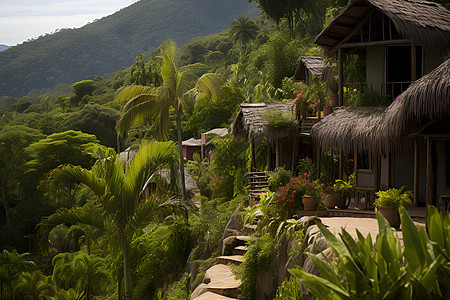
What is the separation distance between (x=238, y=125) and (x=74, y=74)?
12101cm

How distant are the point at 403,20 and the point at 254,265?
684 cm

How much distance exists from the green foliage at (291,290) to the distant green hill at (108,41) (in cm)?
12329

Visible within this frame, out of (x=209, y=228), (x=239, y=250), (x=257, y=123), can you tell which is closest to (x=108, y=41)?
(x=257, y=123)

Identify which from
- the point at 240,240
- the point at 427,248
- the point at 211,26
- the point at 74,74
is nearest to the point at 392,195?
the point at 240,240

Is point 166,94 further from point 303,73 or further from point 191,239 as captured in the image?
point 303,73

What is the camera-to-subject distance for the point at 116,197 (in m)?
9.09

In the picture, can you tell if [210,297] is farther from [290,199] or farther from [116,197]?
[290,199]

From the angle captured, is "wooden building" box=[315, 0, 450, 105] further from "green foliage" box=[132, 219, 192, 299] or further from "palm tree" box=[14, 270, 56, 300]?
"palm tree" box=[14, 270, 56, 300]

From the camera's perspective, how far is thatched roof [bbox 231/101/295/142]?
15.3 meters

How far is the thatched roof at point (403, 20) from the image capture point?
1160 cm

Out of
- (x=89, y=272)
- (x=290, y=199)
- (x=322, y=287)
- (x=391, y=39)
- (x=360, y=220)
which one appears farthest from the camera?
(x=89, y=272)

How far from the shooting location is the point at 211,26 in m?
163

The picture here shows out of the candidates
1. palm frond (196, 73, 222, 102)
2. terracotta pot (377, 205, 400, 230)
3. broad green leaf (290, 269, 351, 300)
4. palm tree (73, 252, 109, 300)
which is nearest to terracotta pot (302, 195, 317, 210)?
terracotta pot (377, 205, 400, 230)

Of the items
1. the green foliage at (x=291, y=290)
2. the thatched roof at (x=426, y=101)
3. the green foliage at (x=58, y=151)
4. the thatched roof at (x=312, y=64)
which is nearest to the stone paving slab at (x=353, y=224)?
the green foliage at (x=291, y=290)
